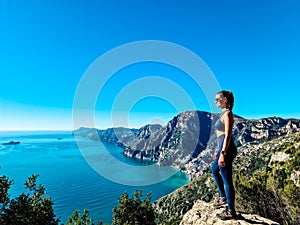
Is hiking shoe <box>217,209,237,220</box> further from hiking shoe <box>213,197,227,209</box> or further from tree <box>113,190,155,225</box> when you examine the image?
tree <box>113,190,155,225</box>

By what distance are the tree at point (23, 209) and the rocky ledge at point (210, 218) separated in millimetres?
13013

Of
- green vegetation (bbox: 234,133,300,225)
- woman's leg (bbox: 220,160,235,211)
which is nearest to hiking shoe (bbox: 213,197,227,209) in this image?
woman's leg (bbox: 220,160,235,211)

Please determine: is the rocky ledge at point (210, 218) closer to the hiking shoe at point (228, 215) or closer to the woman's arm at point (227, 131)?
the hiking shoe at point (228, 215)

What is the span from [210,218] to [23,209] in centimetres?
1459

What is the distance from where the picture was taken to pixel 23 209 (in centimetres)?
1630

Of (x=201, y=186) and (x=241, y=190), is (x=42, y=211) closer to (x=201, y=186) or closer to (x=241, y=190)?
(x=241, y=190)

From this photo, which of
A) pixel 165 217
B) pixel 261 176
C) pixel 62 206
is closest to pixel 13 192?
pixel 62 206

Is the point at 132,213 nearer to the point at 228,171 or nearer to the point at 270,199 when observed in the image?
the point at 270,199

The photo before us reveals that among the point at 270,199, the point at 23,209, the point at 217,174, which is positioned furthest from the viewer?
the point at 270,199

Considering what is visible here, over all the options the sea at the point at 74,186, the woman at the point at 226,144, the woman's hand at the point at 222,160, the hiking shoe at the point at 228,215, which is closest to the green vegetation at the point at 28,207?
the hiking shoe at the point at 228,215

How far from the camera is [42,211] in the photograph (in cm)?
1744

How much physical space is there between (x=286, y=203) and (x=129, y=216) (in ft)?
50.9

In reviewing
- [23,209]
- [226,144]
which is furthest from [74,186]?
[226,144]

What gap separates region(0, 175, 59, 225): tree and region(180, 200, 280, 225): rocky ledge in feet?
42.7
